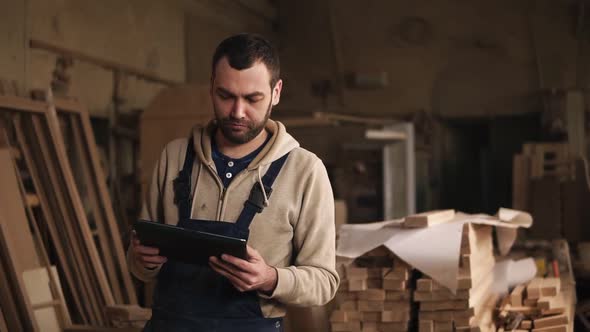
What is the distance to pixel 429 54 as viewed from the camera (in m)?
10.8

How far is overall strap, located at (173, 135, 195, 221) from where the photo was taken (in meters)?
2.38

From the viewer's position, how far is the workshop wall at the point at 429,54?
10.3 metres

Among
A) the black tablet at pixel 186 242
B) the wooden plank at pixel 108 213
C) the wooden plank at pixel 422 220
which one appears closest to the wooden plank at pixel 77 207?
the wooden plank at pixel 108 213

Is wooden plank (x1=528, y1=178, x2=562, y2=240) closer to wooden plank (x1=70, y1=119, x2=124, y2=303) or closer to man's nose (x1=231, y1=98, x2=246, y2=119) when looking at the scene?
wooden plank (x1=70, y1=119, x2=124, y2=303)

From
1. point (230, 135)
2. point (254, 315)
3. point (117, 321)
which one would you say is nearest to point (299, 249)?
point (254, 315)

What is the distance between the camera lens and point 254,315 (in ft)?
7.56

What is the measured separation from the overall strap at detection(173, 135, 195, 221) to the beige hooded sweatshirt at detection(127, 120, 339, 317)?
0.02 m

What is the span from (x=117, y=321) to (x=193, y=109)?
295cm

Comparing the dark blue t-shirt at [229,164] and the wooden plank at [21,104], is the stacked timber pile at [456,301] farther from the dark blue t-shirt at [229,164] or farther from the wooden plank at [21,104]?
the wooden plank at [21,104]

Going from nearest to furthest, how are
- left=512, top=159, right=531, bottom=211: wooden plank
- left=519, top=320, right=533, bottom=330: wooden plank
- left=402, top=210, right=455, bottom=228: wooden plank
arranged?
left=402, top=210, right=455, bottom=228: wooden plank → left=519, top=320, right=533, bottom=330: wooden plank → left=512, top=159, right=531, bottom=211: wooden plank

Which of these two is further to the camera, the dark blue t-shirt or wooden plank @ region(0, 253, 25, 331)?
wooden plank @ region(0, 253, 25, 331)

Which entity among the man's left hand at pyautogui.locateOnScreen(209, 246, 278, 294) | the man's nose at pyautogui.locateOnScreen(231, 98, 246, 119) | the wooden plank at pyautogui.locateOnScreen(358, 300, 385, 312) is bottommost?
the wooden plank at pyautogui.locateOnScreen(358, 300, 385, 312)

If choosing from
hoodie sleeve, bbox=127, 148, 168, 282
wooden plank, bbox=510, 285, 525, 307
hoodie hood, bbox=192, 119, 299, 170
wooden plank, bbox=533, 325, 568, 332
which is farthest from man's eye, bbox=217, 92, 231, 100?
wooden plank, bbox=510, 285, 525, 307

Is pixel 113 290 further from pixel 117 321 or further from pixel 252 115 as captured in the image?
pixel 252 115
